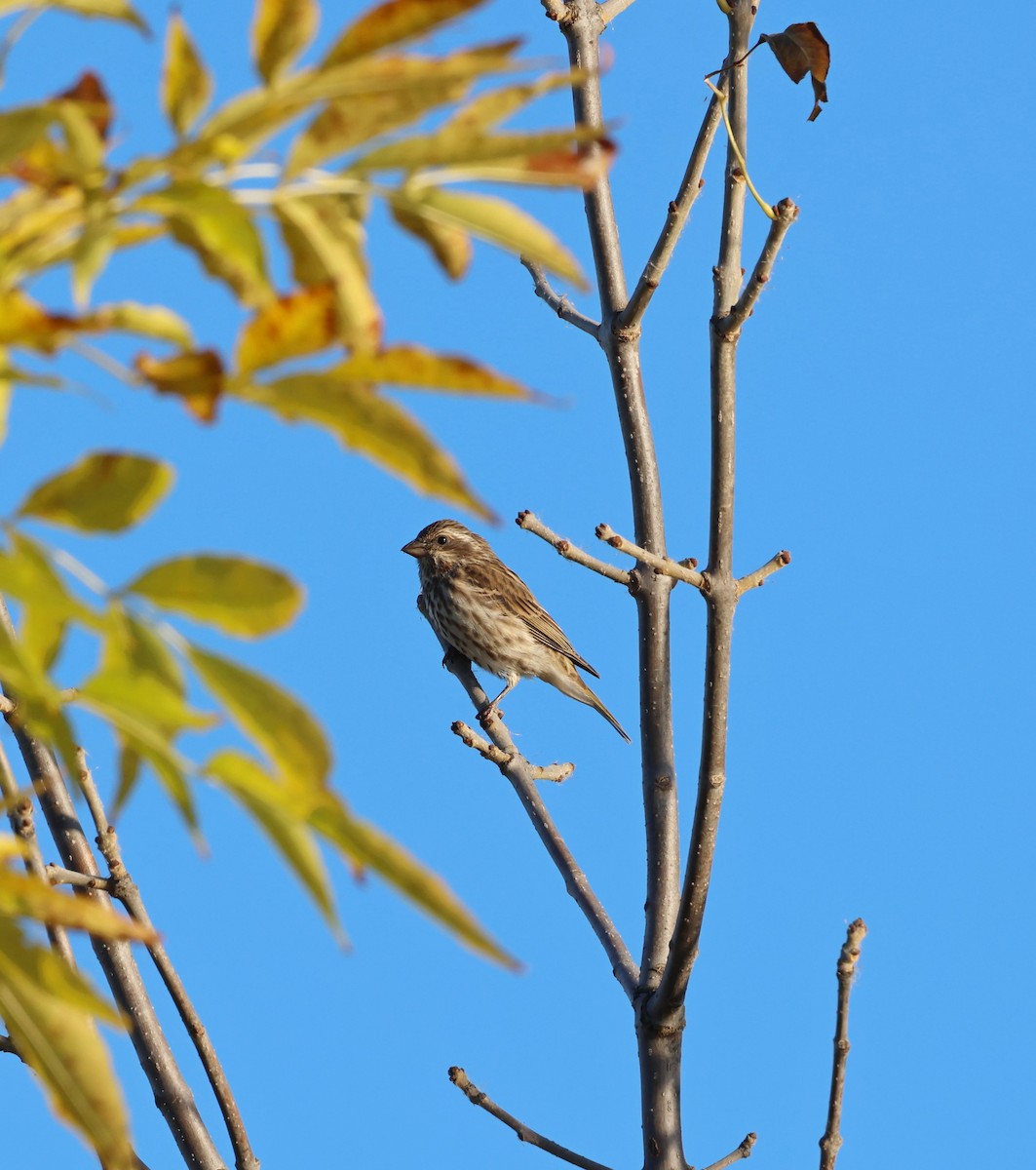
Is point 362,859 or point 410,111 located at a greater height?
point 410,111

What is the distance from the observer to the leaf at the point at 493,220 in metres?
1.28

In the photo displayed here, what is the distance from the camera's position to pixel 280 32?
123 cm

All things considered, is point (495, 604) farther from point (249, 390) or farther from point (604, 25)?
point (249, 390)

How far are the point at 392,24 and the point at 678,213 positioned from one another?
10.5 feet

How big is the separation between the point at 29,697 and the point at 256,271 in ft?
1.21

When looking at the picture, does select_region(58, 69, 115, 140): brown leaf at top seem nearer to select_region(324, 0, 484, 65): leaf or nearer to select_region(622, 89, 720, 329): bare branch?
select_region(324, 0, 484, 65): leaf

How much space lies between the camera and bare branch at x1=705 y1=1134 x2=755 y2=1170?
174 inches

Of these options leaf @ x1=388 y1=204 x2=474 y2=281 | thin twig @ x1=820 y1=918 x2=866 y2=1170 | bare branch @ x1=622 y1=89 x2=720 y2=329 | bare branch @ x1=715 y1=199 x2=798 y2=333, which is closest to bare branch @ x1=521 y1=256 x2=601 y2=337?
bare branch @ x1=622 y1=89 x2=720 y2=329

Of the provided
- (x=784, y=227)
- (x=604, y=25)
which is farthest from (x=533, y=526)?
(x=604, y=25)

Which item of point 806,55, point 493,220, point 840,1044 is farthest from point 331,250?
point 840,1044

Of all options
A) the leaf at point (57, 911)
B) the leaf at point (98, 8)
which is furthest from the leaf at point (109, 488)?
the leaf at point (98, 8)

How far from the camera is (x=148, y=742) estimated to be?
1.17m

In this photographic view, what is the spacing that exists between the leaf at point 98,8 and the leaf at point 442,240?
0.27 metres

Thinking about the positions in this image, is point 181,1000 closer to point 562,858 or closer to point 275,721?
point 562,858
